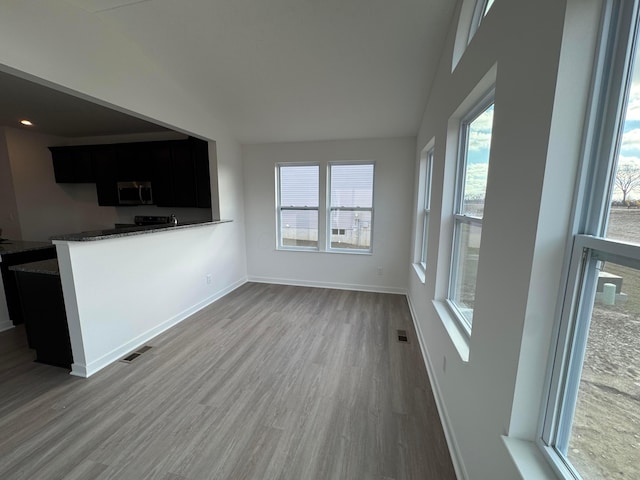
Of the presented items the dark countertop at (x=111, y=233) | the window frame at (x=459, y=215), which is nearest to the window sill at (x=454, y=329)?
the window frame at (x=459, y=215)

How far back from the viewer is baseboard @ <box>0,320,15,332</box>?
2947 millimetres

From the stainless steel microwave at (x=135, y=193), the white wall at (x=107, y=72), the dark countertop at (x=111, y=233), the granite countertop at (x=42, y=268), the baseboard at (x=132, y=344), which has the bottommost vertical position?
the baseboard at (x=132, y=344)

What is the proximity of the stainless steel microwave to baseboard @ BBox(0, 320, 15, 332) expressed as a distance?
2090mm

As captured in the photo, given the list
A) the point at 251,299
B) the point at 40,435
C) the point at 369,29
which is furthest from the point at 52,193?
the point at 369,29

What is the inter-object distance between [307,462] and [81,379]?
6.75 feet

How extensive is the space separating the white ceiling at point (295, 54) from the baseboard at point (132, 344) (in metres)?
2.71

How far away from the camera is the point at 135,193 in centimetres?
429

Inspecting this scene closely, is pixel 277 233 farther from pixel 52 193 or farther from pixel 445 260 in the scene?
pixel 52 193

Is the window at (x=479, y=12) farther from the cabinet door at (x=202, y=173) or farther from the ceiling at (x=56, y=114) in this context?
the ceiling at (x=56, y=114)

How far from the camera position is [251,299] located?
4039 millimetres

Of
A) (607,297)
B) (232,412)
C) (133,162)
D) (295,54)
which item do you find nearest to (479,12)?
(295,54)

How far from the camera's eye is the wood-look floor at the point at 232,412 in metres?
1.50

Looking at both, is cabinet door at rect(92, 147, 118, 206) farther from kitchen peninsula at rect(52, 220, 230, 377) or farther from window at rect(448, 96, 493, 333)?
window at rect(448, 96, 493, 333)

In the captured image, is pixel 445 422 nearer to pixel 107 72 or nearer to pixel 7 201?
pixel 107 72
